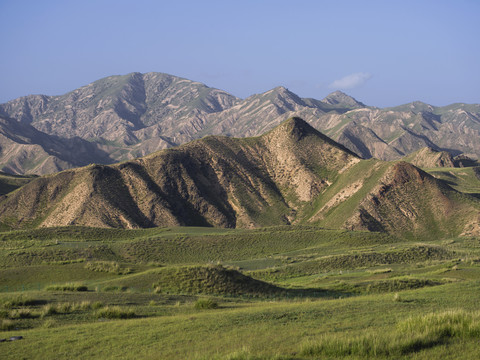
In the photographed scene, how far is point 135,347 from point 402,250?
53.5 metres

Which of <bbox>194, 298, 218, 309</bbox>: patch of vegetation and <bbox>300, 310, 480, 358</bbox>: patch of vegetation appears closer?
<bbox>300, 310, 480, 358</bbox>: patch of vegetation

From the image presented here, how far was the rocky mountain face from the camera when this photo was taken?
350 feet

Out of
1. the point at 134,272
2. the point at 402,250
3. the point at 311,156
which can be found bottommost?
the point at 402,250

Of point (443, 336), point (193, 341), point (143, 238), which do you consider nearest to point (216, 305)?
point (193, 341)

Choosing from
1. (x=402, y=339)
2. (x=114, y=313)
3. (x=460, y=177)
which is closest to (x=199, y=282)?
(x=114, y=313)

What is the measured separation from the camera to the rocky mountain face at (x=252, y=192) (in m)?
107

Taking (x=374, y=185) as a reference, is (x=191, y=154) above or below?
above

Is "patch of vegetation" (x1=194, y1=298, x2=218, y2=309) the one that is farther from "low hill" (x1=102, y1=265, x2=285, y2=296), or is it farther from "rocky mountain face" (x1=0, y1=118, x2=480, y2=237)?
"rocky mountain face" (x1=0, y1=118, x2=480, y2=237)

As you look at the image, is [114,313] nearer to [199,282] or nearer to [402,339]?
[402,339]

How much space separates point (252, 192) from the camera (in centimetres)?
12738

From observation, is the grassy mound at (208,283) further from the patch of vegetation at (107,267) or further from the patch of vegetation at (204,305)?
the patch of vegetation at (204,305)

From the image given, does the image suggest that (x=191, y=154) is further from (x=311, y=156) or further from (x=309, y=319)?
(x=309, y=319)

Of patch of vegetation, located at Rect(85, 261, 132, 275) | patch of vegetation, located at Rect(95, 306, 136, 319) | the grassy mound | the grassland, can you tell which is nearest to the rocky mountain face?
the grassland

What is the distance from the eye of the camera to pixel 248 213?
120m
